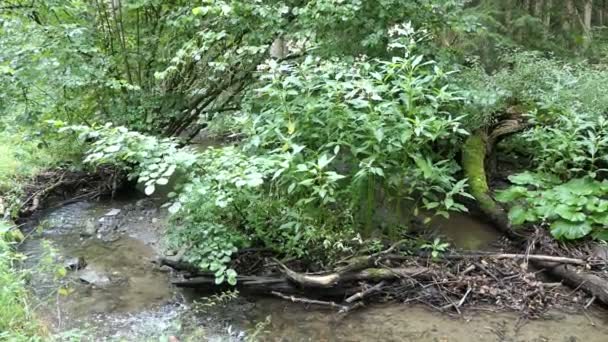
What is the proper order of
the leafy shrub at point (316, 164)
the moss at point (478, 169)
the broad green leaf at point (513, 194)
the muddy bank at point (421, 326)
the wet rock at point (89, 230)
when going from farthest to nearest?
1. the wet rock at point (89, 230)
2. the moss at point (478, 169)
3. the broad green leaf at point (513, 194)
4. the leafy shrub at point (316, 164)
5. the muddy bank at point (421, 326)

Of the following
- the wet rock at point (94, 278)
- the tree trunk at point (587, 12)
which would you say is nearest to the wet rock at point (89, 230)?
the wet rock at point (94, 278)

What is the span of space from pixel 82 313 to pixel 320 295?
2.15 metres

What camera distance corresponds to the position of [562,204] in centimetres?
544

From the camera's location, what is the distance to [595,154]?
18.9ft

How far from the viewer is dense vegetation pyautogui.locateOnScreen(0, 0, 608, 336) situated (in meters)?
4.78

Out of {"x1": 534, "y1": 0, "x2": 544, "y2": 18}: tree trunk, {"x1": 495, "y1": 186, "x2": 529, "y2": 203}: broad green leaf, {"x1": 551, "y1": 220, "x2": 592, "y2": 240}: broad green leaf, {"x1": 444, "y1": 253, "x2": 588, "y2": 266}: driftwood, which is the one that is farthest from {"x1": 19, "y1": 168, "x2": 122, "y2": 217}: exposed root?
{"x1": 534, "y1": 0, "x2": 544, "y2": 18}: tree trunk

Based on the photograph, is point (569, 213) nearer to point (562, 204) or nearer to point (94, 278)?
point (562, 204)

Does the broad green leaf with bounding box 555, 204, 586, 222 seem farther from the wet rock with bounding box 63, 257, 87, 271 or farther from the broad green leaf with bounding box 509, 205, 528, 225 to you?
the wet rock with bounding box 63, 257, 87, 271

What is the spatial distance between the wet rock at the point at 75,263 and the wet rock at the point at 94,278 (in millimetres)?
103

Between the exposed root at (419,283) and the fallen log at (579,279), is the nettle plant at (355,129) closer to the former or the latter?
the exposed root at (419,283)

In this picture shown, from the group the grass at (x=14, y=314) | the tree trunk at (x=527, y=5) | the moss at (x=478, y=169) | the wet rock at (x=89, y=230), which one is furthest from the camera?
the tree trunk at (x=527, y=5)

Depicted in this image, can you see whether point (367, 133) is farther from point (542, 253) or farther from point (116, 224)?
point (116, 224)

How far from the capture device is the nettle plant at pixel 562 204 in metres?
5.23

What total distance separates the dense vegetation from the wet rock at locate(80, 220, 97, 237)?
879 millimetres
